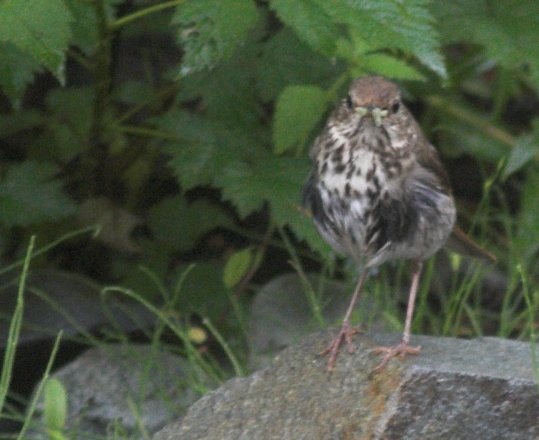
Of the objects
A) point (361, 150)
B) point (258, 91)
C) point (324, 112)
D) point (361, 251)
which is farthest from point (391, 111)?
point (258, 91)

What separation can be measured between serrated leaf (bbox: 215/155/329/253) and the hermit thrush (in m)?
0.47

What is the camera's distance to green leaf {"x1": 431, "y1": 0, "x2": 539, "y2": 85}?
4195 mm

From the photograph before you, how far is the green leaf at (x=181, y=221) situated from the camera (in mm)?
5473

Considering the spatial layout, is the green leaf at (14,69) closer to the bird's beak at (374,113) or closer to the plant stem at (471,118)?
the bird's beak at (374,113)

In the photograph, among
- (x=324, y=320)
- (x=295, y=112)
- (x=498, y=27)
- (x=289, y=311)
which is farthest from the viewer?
(x=289, y=311)

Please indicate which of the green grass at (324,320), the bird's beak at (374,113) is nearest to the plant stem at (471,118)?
the green grass at (324,320)

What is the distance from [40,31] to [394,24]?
95 cm

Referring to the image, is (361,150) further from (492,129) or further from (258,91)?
(492,129)

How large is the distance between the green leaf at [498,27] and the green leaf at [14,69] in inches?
53.9

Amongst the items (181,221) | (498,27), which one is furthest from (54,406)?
(181,221)

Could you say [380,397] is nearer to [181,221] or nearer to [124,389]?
[124,389]

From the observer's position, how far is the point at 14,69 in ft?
13.2

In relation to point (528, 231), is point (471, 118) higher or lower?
higher

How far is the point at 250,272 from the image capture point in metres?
5.08
